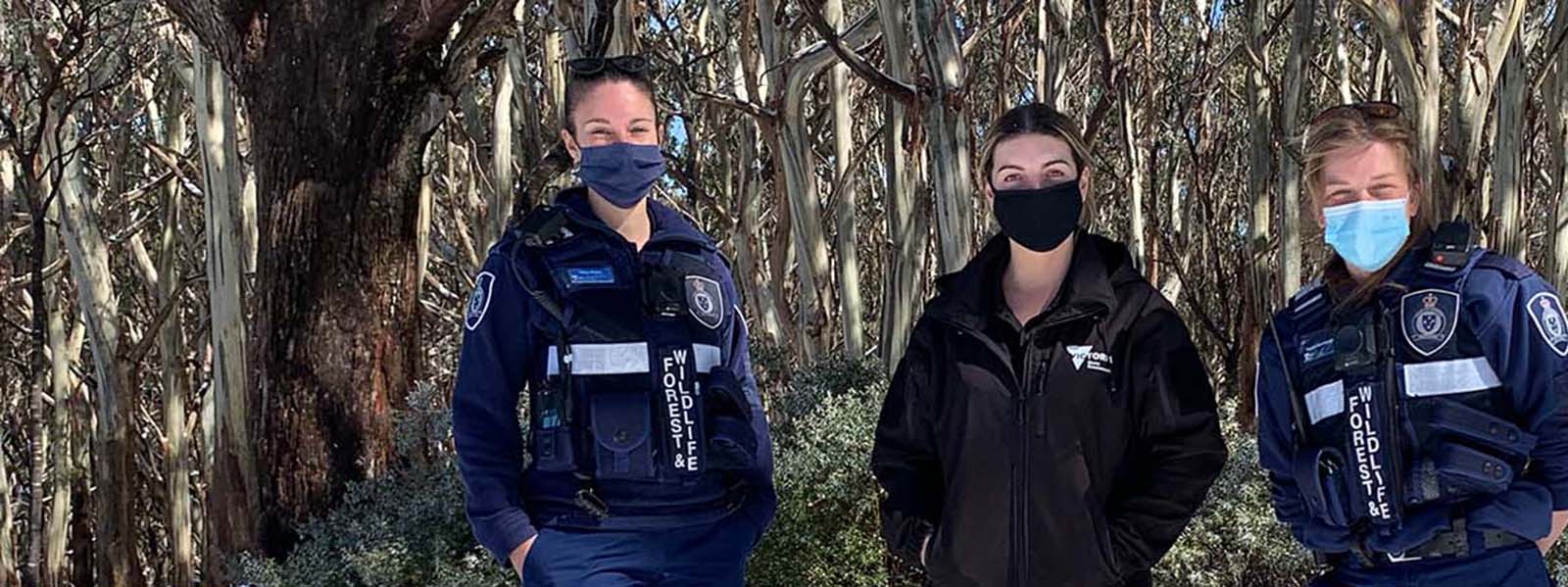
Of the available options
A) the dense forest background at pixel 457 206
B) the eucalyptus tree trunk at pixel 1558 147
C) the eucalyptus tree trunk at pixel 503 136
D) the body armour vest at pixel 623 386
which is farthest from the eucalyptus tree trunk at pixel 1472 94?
the eucalyptus tree trunk at pixel 503 136

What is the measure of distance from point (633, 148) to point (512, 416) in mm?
618

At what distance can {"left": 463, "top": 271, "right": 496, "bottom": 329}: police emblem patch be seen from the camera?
10.5 ft

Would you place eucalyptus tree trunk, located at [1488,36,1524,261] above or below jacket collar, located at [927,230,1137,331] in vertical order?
above

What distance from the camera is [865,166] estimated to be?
66.9 ft

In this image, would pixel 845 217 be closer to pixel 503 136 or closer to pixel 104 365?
pixel 503 136

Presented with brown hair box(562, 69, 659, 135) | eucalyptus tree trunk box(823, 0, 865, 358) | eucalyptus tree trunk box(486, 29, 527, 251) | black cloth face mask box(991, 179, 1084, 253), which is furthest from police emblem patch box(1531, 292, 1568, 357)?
eucalyptus tree trunk box(486, 29, 527, 251)

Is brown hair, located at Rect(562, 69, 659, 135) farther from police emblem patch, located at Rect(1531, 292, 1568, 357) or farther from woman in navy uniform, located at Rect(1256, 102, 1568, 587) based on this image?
police emblem patch, located at Rect(1531, 292, 1568, 357)

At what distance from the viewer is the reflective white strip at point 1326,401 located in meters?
2.90

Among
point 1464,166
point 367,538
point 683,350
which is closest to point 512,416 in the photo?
point 683,350

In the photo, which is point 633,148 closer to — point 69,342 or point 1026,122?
point 1026,122

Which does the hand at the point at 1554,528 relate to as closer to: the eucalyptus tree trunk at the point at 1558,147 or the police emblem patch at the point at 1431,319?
the police emblem patch at the point at 1431,319

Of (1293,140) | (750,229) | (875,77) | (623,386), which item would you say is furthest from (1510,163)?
(750,229)

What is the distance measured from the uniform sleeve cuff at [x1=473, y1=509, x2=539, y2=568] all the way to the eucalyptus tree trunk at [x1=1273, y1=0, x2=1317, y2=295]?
5363 millimetres

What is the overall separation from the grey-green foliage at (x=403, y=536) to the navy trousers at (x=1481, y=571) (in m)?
3.78
